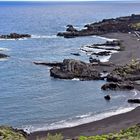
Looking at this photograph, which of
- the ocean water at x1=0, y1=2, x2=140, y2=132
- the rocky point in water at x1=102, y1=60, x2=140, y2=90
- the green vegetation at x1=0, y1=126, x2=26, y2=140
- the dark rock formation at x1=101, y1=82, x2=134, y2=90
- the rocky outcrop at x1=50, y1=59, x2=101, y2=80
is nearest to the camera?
the green vegetation at x1=0, y1=126, x2=26, y2=140

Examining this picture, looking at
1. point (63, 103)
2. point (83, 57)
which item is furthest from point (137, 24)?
point (63, 103)

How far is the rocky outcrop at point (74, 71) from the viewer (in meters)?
70.7

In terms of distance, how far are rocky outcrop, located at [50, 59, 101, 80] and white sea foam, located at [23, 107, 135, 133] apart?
1799 cm

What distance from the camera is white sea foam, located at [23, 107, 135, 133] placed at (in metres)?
46.0

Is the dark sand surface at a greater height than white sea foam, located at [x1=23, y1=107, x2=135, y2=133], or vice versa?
the dark sand surface

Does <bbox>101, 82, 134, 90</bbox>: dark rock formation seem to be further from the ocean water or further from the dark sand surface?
the dark sand surface

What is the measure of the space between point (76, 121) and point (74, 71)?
24715 mm

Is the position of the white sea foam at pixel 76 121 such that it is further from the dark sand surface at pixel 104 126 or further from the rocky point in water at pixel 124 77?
the rocky point in water at pixel 124 77

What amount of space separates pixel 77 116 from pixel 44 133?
7.67 metres

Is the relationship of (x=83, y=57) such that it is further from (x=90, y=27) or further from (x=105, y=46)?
(x=90, y=27)

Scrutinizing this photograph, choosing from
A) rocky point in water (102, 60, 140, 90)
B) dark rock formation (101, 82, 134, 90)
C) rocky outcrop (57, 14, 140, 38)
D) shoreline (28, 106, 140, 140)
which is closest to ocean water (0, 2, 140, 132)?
dark rock formation (101, 82, 134, 90)

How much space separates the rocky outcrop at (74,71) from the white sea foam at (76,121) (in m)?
18.0

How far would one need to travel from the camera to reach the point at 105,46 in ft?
344

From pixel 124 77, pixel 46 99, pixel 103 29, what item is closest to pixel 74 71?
pixel 124 77
